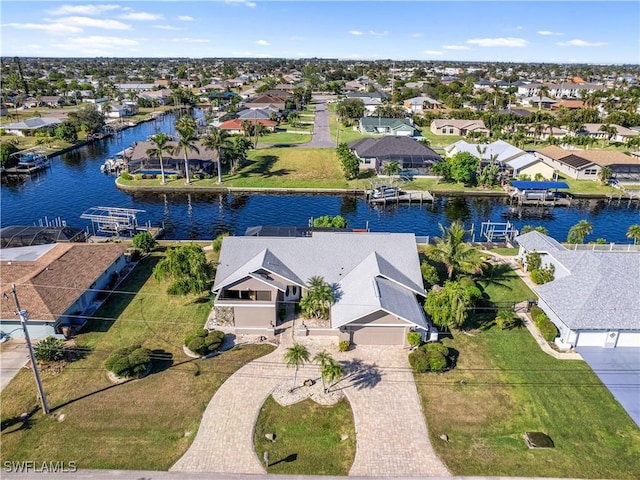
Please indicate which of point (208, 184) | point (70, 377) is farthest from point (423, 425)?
point (208, 184)

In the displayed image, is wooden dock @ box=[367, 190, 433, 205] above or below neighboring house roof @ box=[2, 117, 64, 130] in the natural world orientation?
below

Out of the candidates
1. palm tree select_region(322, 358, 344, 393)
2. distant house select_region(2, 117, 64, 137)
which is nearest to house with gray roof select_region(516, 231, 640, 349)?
palm tree select_region(322, 358, 344, 393)

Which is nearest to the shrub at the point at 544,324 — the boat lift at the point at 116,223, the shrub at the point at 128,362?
the shrub at the point at 128,362

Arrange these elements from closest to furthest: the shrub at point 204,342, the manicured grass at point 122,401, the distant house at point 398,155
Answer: the manicured grass at point 122,401 < the shrub at point 204,342 < the distant house at point 398,155

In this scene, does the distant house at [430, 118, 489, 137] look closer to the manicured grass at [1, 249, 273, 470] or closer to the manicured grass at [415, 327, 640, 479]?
the manicured grass at [415, 327, 640, 479]

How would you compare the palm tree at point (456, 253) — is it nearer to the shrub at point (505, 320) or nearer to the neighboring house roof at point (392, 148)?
the shrub at point (505, 320)

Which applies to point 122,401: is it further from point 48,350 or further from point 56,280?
point 56,280
